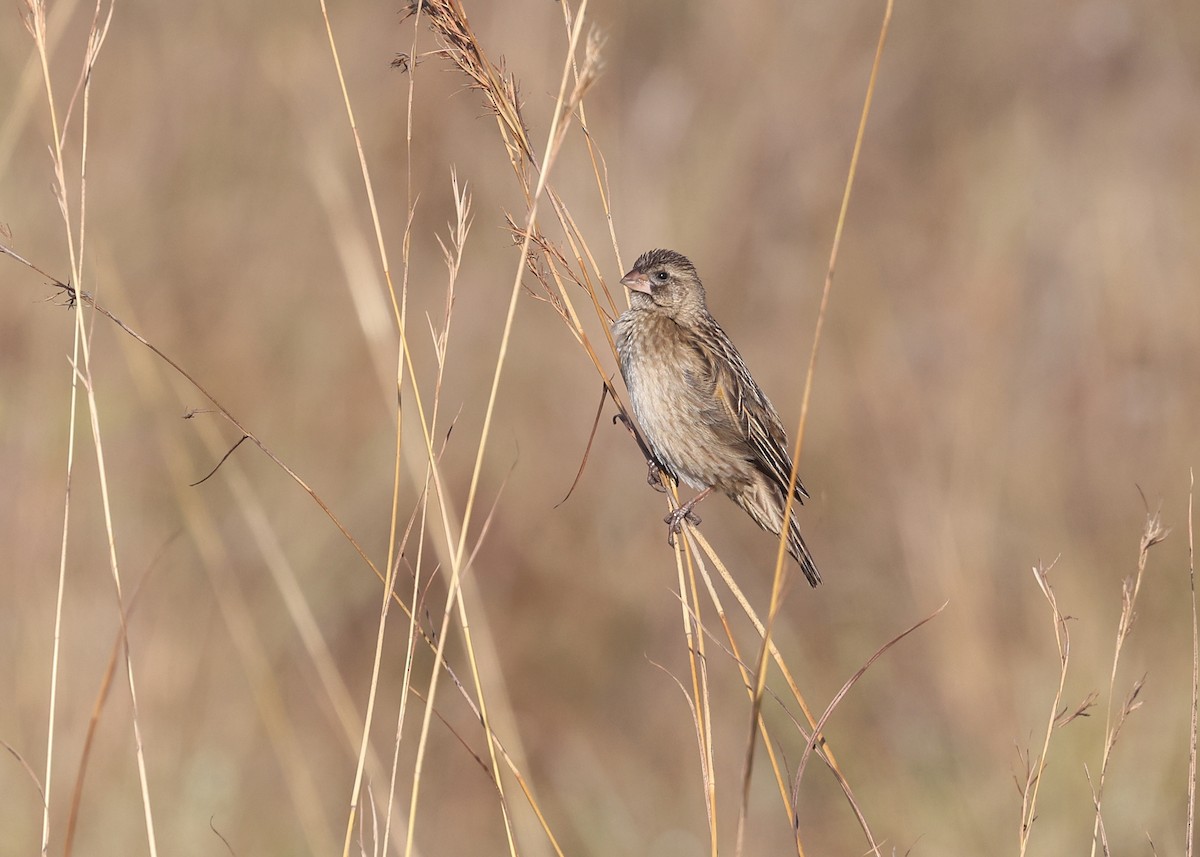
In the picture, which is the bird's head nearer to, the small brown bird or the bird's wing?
the small brown bird

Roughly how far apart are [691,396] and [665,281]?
41 cm

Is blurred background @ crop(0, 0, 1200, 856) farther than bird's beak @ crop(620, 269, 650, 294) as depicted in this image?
Yes

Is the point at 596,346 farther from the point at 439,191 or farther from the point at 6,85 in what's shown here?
the point at 6,85

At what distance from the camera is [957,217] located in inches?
315

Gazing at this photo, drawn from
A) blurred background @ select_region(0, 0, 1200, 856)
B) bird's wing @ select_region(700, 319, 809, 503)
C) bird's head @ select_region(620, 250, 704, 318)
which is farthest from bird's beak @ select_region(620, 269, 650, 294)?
blurred background @ select_region(0, 0, 1200, 856)

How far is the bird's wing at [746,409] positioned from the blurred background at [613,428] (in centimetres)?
119

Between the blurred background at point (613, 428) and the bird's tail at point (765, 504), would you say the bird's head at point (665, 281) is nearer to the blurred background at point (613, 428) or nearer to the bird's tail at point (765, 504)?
the bird's tail at point (765, 504)

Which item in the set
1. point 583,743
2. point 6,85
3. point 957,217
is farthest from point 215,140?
point 957,217

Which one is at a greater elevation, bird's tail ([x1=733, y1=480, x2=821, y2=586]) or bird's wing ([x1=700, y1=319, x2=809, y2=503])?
bird's wing ([x1=700, y1=319, x2=809, y2=503])

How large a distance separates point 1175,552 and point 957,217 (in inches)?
118

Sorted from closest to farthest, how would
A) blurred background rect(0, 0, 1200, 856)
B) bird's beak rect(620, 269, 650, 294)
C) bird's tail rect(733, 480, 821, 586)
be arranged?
1. bird's beak rect(620, 269, 650, 294)
2. bird's tail rect(733, 480, 821, 586)
3. blurred background rect(0, 0, 1200, 856)

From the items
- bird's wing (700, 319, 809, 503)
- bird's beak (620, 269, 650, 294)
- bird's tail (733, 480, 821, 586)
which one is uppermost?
bird's beak (620, 269, 650, 294)

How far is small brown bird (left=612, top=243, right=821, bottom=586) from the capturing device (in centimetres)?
450

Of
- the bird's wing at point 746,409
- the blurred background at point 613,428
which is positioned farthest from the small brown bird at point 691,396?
the blurred background at point 613,428
